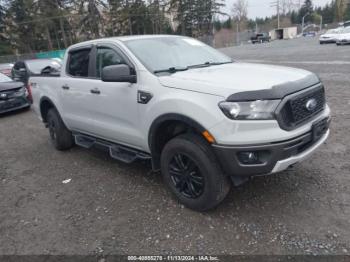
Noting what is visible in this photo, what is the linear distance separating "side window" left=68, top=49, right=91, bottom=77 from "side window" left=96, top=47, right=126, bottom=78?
0.91 ft

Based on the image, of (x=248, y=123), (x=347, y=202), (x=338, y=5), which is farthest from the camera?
(x=338, y=5)

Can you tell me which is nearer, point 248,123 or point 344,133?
point 248,123

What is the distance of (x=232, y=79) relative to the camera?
9.37ft

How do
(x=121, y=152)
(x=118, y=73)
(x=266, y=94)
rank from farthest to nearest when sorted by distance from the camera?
(x=121, y=152)
(x=118, y=73)
(x=266, y=94)

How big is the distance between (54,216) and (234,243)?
202 centimetres

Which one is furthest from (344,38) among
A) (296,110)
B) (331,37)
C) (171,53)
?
(296,110)

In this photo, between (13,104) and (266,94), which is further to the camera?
(13,104)

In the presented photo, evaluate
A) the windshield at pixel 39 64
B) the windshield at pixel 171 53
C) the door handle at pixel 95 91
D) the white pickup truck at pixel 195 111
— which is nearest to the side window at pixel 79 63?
the white pickup truck at pixel 195 111

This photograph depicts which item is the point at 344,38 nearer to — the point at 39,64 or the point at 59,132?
the point at 39,64

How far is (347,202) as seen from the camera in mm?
3174

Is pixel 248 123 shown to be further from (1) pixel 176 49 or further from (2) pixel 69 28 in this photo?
(2) pixel 69 28

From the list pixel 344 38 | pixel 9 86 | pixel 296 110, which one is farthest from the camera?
pixel 344 38

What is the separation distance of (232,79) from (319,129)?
A: 102 centimetres

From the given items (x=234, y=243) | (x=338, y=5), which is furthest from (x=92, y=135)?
(x=338, y=5)
